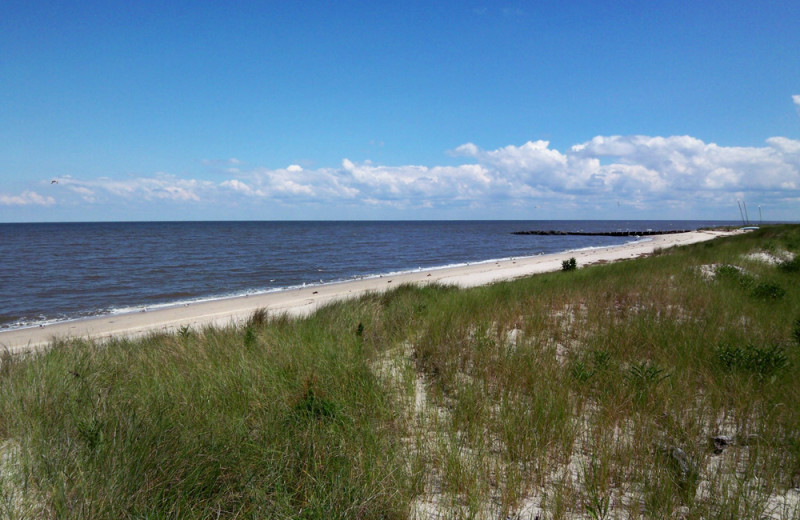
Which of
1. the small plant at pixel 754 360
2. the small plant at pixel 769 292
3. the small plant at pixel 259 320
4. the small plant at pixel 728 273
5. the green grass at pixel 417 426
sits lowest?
the small plant at pixel 259 320

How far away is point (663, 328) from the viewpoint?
253 inches

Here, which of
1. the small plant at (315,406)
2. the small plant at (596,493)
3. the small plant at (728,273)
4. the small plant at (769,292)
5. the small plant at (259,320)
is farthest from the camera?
the small plant at (728,273)

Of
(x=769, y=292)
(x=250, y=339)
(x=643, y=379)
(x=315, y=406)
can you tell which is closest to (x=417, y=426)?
(x=315, y=406)

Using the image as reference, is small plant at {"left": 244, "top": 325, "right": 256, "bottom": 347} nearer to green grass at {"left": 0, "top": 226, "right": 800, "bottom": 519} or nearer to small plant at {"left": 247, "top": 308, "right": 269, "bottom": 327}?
green grass at {"left": 0, "top": 226, "right": 800, "bottom": 519}

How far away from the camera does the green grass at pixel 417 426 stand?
2.84 metres

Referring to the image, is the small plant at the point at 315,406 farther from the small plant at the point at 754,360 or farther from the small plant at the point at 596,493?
the small plant at the point at 754,360

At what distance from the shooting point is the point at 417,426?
404 centimetres

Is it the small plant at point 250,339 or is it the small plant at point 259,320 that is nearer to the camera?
the small plant at point 250,339

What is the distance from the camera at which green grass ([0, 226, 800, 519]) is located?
284 cm

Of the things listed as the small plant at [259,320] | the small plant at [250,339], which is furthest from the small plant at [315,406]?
the small plant at [259,320]

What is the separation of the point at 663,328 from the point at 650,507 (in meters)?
4.25

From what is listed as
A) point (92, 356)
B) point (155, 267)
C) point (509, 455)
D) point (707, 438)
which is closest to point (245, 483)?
point (509, 455)

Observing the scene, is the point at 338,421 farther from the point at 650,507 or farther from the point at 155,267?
the point at 155,267

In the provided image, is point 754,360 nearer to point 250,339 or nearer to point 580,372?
point 580,372
